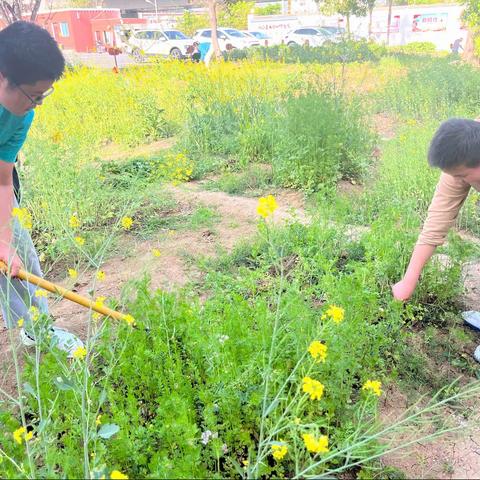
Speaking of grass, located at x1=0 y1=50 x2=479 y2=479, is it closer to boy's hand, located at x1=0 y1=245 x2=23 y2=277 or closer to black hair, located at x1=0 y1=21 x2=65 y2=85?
boy's hand, located at x1=0 y1=245 x2=23 y2=277

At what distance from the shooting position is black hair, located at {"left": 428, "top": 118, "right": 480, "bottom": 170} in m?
2.05

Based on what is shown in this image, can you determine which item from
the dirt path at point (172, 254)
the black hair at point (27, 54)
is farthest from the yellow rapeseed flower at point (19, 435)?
the black hair at point (27, 54)

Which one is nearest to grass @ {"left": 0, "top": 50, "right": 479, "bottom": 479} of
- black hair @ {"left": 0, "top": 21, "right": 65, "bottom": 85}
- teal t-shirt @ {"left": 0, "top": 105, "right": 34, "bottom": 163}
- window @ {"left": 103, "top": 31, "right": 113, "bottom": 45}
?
teal t-shirt @ {"left": 0, "top": 105, "right": 34, "bottom": 163}

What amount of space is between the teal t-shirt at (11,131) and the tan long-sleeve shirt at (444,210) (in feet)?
6.16

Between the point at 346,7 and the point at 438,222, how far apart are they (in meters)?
20.9

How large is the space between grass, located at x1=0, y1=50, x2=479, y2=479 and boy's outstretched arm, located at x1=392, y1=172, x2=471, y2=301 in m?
0.17

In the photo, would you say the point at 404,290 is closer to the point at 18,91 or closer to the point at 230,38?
the point at 18,91

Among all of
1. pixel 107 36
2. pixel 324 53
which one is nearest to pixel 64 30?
pixel 107 36

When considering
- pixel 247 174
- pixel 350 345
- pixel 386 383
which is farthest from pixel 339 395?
pixel 247 174

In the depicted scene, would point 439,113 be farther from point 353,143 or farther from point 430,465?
point 430,465

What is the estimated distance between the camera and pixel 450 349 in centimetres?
253

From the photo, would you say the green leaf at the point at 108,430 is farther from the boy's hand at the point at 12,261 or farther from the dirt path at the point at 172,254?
the dirt path at the point at 172,254

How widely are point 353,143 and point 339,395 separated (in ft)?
12.0

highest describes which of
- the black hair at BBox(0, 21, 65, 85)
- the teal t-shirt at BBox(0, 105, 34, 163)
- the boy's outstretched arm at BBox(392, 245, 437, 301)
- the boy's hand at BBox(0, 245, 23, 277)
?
the black hair at BBox(0, 21, 65, 85)
